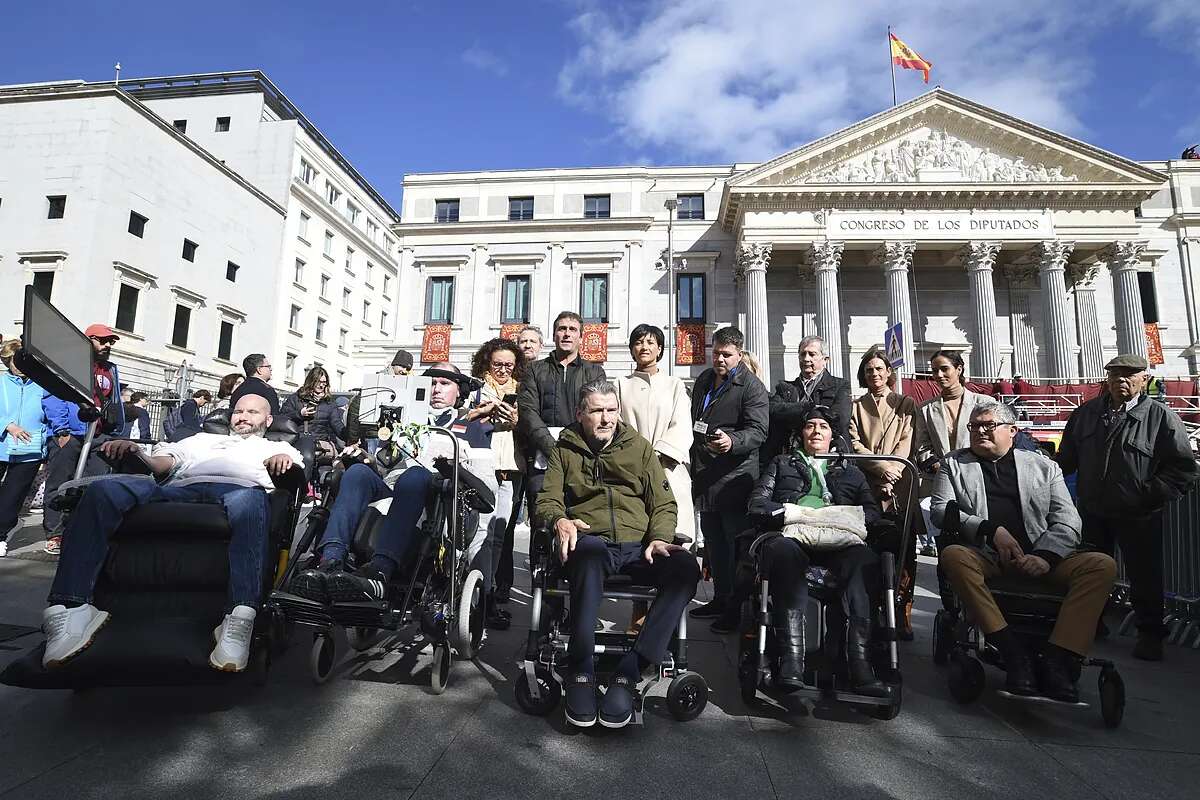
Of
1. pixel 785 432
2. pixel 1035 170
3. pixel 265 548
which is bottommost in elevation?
pixel 265 548

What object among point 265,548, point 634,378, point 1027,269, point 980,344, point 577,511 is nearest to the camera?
point 265,548

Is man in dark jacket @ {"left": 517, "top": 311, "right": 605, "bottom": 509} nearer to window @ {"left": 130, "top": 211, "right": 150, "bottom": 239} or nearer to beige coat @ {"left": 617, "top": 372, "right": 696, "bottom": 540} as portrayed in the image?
beige coat @ {"left": 617, "top": 372, "right": 696, "bottom": 540}

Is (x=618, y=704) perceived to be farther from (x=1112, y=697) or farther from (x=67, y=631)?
(x=1112, y=697)

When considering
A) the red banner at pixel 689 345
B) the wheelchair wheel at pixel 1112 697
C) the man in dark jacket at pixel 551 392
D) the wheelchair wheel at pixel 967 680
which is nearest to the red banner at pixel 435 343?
the red banner at pixel 689 345

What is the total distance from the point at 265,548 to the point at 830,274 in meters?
26.8

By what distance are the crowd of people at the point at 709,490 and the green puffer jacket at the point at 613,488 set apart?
0.04 ft

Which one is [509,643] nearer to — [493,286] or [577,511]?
[577,511]

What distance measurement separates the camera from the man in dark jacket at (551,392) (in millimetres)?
4383

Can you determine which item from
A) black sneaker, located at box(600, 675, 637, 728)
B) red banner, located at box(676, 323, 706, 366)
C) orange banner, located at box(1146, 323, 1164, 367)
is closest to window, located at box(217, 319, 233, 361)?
red banner, located at box(676, 323, 706, 366)

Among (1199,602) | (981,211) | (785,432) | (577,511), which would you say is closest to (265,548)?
(577,511)

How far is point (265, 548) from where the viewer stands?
9.56 ft

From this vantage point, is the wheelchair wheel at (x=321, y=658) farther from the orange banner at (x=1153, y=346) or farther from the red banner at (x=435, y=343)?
the orange banner at (x=1153, y=346)

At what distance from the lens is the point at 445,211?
32.7 meters

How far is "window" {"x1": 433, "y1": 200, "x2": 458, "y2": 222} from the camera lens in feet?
107
